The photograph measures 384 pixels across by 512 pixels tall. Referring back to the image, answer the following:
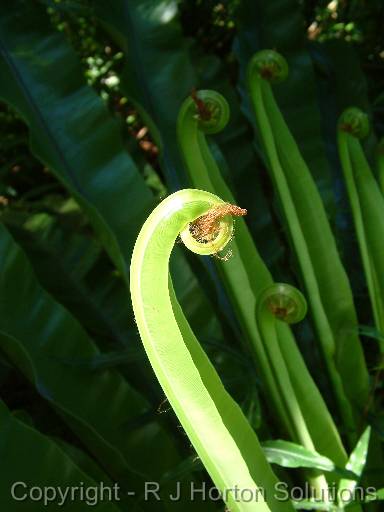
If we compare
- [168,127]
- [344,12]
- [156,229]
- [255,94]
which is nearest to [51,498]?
[156,229]

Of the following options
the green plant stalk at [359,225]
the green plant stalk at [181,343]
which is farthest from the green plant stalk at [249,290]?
the green plant stalk at [181,343]

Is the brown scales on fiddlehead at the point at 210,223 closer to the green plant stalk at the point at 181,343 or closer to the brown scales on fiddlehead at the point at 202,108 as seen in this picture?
the green plant stalk at the point at 181,343

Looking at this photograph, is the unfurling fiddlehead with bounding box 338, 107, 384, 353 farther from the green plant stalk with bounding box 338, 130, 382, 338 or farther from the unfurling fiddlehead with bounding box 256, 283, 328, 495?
the unfurling fiddlehead with bounding box 256, 283, 328, 495

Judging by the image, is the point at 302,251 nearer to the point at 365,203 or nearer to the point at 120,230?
the point at 365,203

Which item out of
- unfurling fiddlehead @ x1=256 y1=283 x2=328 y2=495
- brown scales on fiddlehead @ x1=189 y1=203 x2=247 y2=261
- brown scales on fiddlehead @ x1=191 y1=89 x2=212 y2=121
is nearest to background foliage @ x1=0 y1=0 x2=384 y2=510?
unfurling fiddlehead @ x1=256 y1=283 x2=328 y2=495

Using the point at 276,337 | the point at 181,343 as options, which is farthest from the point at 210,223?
the point at 276,337

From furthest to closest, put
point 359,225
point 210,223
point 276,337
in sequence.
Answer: point 359,225 < point 276,337 < point 210,223
